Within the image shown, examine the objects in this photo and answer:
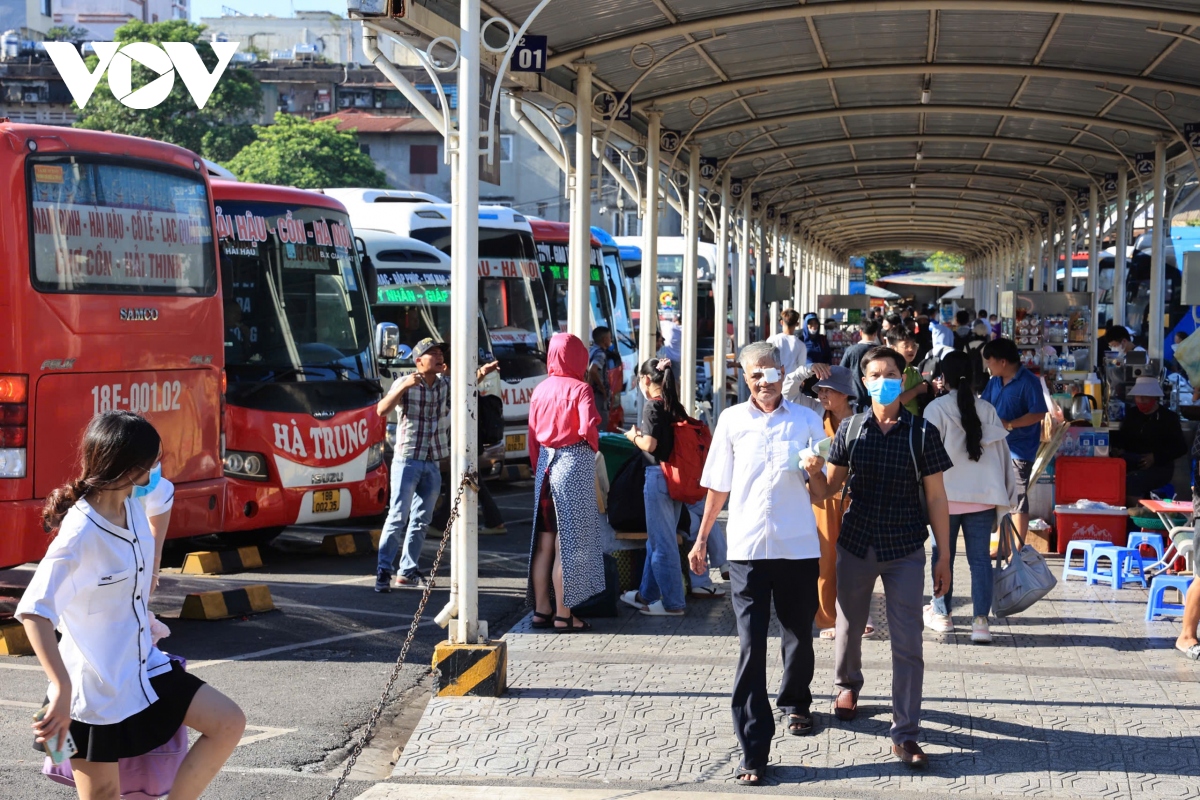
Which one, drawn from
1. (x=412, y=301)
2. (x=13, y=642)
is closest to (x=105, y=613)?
(x=13, y=642)

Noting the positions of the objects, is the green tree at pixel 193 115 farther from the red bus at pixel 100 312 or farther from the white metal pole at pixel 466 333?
the white metal pole at pixel 466 333

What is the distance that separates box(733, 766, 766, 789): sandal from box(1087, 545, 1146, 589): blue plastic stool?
519cm

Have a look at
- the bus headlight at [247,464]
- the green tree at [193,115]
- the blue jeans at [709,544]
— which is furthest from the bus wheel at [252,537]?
the green tree at [193,115]

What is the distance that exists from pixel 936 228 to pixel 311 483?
35.0 meters

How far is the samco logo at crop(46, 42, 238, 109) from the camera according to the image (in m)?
62.6

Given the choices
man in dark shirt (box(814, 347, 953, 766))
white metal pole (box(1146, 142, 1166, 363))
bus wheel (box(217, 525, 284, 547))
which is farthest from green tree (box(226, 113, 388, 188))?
man in dark shirt (box(814, 347, 953, 766))

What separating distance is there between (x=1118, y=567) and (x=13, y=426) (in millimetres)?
7387

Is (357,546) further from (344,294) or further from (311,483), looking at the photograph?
(344,294)

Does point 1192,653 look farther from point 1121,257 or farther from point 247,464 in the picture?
point 1121,257

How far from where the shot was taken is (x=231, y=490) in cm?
1102

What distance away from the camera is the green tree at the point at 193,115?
2483 inches

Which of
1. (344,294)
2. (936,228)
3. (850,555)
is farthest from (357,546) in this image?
(936,228)

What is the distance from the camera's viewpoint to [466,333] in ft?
23.2

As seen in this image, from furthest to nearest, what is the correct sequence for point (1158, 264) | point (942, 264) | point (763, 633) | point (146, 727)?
point (942, 264), point (1158, 264), point (763, 633), point (146, 727)
